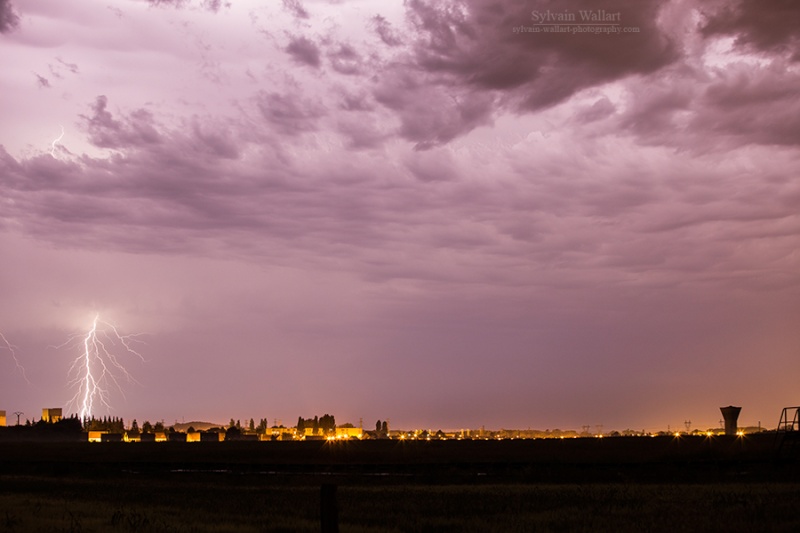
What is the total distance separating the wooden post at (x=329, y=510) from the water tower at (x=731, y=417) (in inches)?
4885

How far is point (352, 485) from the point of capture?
4434cm

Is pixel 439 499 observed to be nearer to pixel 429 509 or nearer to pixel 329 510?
pixel 429 509

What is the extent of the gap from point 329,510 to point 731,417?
12533cm

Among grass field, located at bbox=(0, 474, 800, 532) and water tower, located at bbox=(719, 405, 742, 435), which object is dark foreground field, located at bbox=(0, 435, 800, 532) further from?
water tower, located at bbox=(719, 405, 742, 435)

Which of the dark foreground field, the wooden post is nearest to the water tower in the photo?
the dark foreground field

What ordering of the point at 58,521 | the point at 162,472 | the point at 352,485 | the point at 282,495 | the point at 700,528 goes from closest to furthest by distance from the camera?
the point at 700,528
the point at 58,521
the point at 282,495
the point at 352,485
the point at 162,472

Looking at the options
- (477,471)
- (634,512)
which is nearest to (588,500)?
(634,512)

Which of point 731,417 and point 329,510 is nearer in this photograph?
point 329,510

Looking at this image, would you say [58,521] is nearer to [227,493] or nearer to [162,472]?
[227,493]

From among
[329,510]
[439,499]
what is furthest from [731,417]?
[329,510]

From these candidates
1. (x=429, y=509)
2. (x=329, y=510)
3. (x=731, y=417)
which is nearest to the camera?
(x=329, y=510)

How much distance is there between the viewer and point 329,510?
15.2 m

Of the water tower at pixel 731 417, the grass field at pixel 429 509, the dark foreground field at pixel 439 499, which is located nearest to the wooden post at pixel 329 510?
the dark foreground field at pixel 439 499

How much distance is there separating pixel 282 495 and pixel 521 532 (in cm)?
1800
